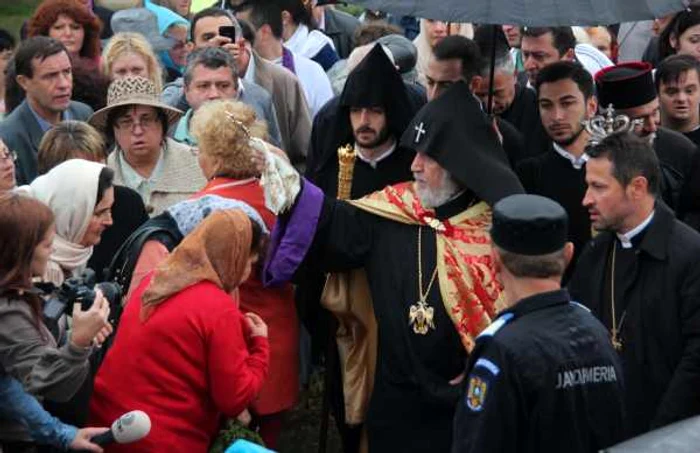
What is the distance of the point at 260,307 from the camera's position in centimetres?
662

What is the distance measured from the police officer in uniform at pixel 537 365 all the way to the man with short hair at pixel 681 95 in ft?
11.0

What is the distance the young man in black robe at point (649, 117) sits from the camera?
7109mm

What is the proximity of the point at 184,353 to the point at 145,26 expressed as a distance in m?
4.91

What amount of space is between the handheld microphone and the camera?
1.38ft

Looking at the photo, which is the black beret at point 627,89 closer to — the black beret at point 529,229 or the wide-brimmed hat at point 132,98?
the wide-brimmed hat at point 132,98

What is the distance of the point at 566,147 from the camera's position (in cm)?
727

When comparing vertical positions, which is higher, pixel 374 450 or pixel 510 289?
pixel 510 289

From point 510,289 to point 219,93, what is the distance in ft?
11.5

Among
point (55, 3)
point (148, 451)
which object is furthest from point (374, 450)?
point (55, 3)

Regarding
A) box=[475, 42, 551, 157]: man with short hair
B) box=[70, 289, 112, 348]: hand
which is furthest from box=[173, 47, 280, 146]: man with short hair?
box=[70, 289, 112, 348]: hand

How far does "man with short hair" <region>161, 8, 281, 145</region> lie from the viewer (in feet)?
26.9

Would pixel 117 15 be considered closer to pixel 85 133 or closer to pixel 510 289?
pixel 85 133

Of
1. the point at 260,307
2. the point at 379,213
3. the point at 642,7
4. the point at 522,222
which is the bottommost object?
the point at 260,307

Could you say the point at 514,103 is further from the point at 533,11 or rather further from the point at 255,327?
Answer: the point at 255,327
